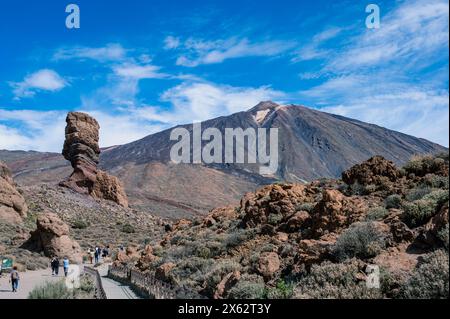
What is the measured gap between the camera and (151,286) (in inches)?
499

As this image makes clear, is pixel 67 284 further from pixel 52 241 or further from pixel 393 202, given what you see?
pixel 52 241

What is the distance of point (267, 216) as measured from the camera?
1773 centimetres

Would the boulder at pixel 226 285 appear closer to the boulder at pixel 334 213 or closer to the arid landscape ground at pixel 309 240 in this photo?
the arid landscape ground at pixel 309 240

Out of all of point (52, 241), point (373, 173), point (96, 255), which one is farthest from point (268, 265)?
point (52, 241)

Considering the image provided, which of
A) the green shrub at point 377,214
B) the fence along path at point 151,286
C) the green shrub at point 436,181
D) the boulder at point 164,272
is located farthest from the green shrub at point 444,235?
the boulder at point 164,272

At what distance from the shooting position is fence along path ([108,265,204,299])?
9.40 m

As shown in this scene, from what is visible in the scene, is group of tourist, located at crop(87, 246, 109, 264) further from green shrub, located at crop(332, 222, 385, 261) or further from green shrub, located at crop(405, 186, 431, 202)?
green shrub, located at crop(332, 222, 385, 261)

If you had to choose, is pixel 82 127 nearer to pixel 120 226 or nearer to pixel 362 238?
pixel 120 226

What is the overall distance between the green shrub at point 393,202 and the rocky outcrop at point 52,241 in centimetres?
2222

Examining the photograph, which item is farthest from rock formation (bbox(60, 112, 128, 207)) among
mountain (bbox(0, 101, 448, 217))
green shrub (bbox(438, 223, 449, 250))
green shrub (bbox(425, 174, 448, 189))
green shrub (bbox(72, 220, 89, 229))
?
green shrub (bbox(438, 223, 449, 250))

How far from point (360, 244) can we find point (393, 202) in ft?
13.0

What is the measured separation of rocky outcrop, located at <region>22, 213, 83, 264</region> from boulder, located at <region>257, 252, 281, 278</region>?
21.3 metres

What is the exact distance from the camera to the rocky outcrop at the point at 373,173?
16.1 m
